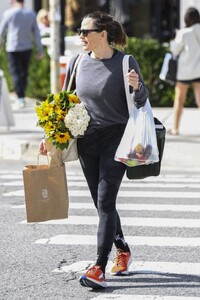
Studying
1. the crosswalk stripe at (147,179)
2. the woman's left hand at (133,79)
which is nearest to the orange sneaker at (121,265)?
the woman's left hand at (133,79)

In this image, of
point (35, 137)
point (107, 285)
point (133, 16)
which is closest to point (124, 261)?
point (107, 285)

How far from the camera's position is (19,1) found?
1738cm

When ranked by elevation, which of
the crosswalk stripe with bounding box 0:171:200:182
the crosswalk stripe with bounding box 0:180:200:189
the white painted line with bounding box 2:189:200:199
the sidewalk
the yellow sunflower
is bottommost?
the sidewalk

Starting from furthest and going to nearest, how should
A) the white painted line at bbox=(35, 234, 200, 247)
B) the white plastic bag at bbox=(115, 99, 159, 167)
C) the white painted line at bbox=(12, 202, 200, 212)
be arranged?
the white painted line at bbox=(12, 202, 200, 212) → the white painted line at bbox=(35, 234, 200, 247) → the white plastic bag at bbox=(115, 99, 159, 167)

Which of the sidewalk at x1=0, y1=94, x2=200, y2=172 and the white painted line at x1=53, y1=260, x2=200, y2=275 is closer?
the white painted line at x1=53, y1=260, x2=200, y2=275

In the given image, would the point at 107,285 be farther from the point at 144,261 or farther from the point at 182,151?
the point at 182,151

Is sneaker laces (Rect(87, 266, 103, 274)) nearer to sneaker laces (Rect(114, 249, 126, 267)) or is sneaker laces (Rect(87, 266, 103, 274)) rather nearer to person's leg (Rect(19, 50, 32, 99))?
sneaker laces (Rect(114, 249, 126, 267))

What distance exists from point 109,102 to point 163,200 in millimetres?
3782

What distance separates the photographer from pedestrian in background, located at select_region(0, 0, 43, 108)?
56.6 ft

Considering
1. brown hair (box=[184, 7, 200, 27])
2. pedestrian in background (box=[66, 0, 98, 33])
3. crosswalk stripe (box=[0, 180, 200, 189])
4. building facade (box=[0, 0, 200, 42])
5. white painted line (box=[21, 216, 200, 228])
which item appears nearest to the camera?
white painted line (box=[21, 216, 200, 228])

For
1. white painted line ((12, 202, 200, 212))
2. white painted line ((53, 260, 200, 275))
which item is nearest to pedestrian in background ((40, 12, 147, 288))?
white painted line ((53, 260, 200, 275))

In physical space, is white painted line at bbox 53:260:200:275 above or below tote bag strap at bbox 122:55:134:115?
below

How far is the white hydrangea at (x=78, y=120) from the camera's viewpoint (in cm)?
663

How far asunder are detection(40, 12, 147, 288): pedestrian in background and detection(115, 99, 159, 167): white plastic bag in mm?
83
